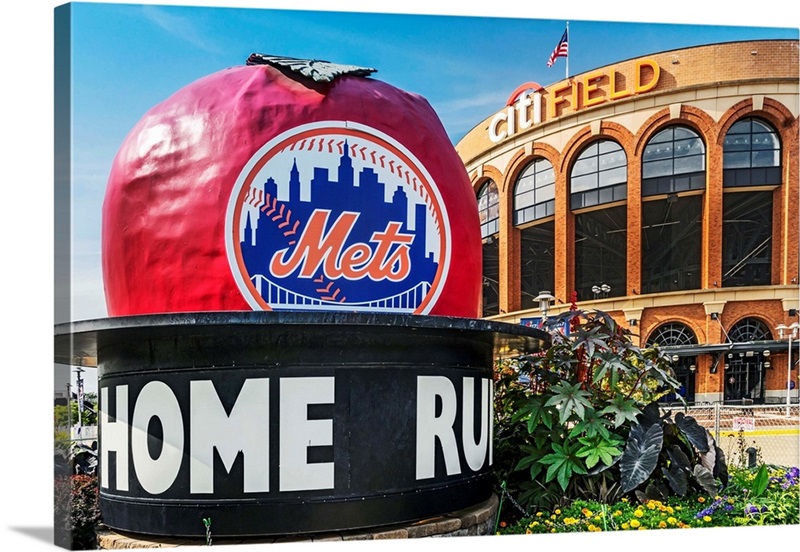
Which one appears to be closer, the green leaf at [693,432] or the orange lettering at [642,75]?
the green leaf at [693,432]

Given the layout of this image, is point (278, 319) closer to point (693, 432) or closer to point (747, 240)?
point (693, 432)

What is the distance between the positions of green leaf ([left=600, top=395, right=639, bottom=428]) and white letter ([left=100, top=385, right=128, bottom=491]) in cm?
468

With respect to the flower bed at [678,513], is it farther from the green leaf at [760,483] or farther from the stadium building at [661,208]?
the stadium building at [661,208]

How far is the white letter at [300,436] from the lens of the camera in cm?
584

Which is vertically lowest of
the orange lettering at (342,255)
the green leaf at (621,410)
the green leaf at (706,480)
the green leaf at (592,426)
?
the green leaf at (706,480)

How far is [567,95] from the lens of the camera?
47.2ft

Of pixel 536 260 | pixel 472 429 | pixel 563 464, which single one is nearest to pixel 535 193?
pixel 536 260

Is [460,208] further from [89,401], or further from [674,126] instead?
[674,126]

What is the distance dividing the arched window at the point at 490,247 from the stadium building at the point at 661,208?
0.03 meters

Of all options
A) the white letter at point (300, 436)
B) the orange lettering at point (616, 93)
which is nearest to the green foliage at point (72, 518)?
the white letter at point (300, 436)

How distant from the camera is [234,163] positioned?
606 cm

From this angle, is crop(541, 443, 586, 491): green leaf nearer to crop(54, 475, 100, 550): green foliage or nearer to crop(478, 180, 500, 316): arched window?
crop(54, 475, 100, 550): green foliage

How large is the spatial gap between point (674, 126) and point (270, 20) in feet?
32.8

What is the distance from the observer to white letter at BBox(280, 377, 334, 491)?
584cm
